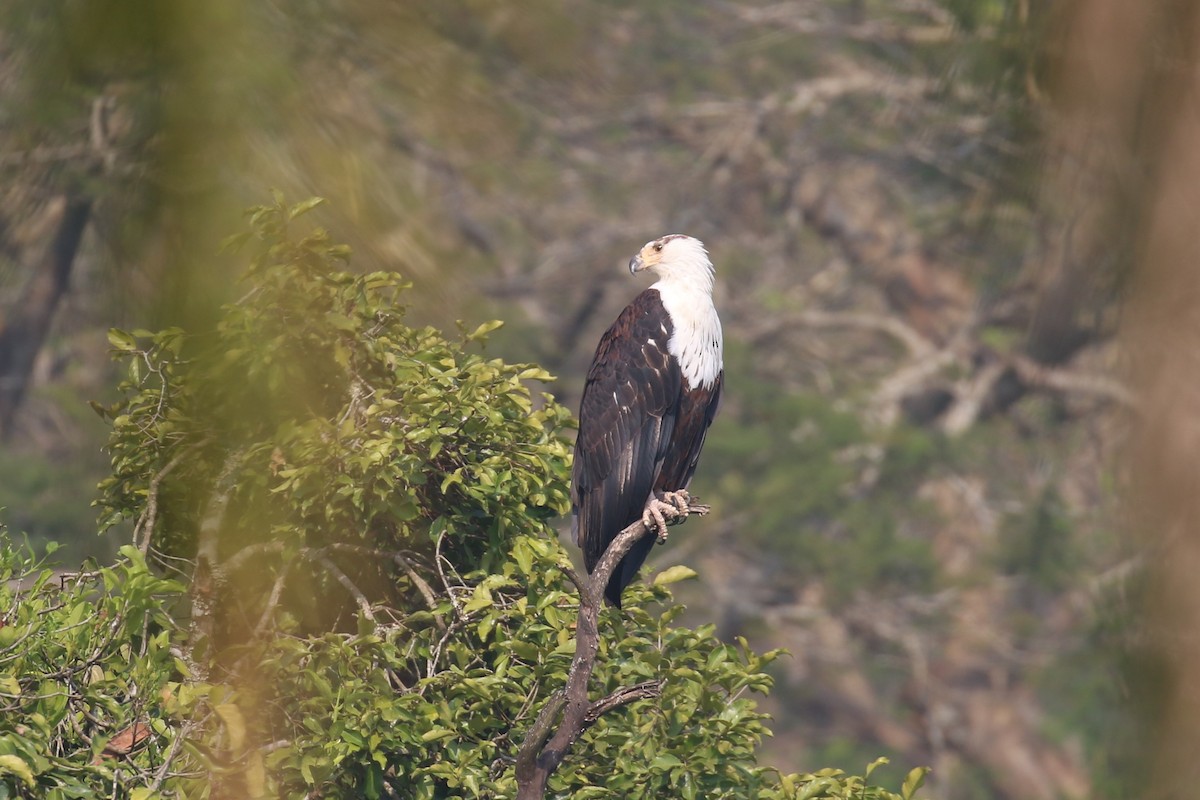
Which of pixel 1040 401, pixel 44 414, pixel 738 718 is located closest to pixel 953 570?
pixel 1040 401

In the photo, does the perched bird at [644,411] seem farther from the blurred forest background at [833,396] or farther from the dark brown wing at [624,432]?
the blurred forest background at [833,396]

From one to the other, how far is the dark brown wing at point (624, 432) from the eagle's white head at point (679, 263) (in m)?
0.26

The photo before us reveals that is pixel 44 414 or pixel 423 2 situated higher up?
pixel 423 2

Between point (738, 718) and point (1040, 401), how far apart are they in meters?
15.1

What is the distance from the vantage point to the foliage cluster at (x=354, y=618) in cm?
427

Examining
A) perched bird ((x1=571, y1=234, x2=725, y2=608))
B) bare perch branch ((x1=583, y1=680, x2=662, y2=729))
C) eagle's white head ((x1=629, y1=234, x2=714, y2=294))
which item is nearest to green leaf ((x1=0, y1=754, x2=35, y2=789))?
bare perch branch ((x1=583, y1=680, x2=662, y2=729))

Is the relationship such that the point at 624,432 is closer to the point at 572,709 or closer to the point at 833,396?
the point at 572,709

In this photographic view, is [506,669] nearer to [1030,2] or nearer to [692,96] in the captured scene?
[1030,2]

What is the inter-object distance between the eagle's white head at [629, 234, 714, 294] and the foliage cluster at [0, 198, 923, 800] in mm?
1204

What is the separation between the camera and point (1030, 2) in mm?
1880

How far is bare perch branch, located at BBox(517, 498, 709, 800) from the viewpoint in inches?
167

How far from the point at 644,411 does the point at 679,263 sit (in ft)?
2.57

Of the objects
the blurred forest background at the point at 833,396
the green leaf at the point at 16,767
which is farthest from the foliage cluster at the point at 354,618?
the blurred forest background at the point at 833,396

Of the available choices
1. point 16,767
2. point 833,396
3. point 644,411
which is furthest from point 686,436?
point 833,396
